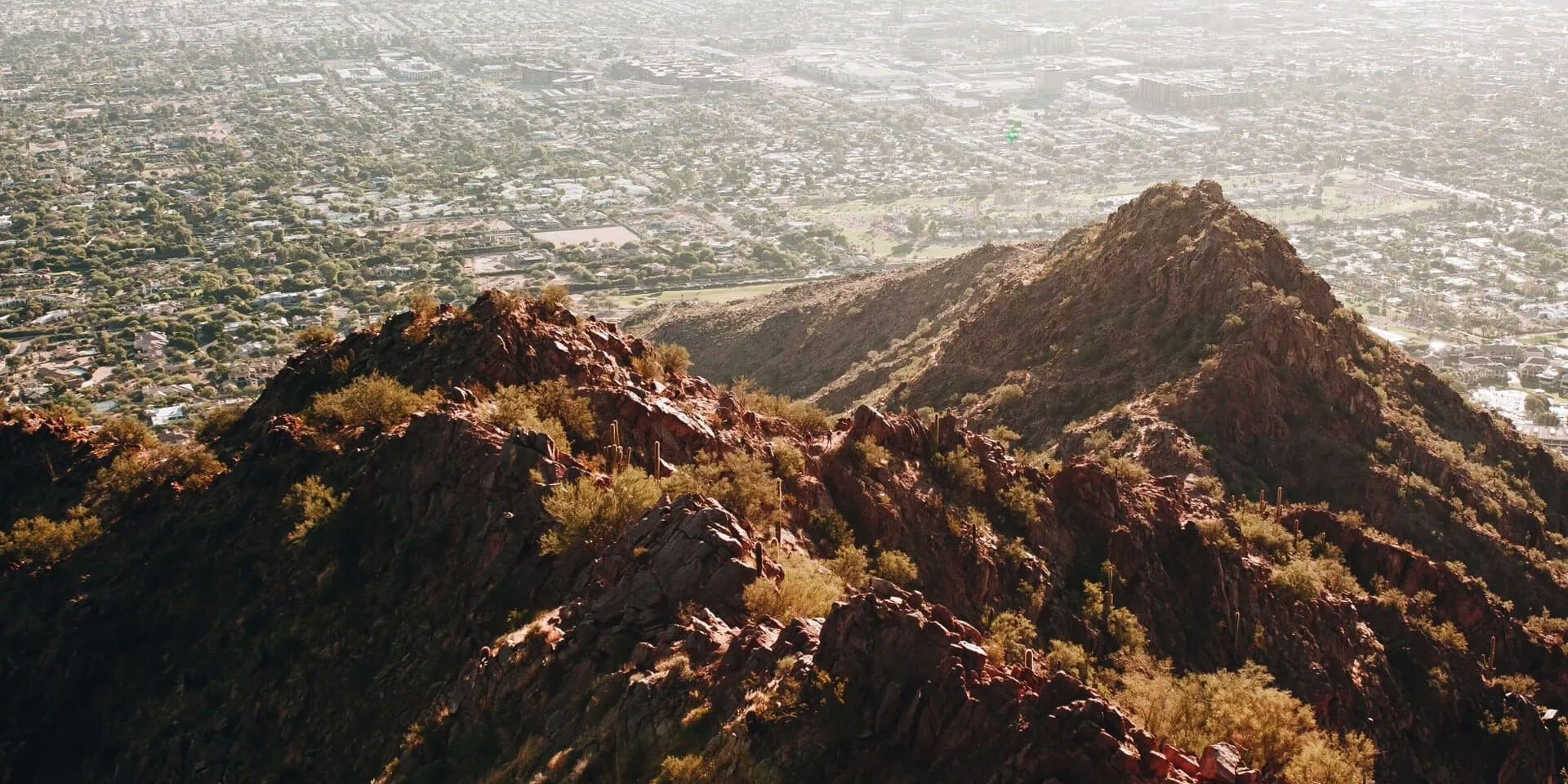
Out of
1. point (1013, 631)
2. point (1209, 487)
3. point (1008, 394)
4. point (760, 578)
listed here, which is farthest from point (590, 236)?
point (760, 578)

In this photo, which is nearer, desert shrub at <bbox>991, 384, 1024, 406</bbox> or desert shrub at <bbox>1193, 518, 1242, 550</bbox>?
desert shrub at <bbox>1193, 518, 1242, 550</bbox>

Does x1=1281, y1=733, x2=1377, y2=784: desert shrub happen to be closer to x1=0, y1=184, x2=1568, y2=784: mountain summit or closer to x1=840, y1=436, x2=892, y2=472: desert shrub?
x1=0, y1=184, x2=1568, y2=784: mountain summit

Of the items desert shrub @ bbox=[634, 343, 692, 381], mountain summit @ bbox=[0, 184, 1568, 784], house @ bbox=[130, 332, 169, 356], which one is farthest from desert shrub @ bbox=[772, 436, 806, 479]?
house @ bbox=[130, 332, 169, 356]

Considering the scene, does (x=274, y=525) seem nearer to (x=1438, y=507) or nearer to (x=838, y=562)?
(x=838, y=562)

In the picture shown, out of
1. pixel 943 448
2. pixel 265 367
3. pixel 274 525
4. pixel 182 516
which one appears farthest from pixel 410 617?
pixel 265 367

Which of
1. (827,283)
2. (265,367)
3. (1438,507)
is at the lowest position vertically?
(265,367)

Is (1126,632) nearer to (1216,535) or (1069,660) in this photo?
(1069,660)
